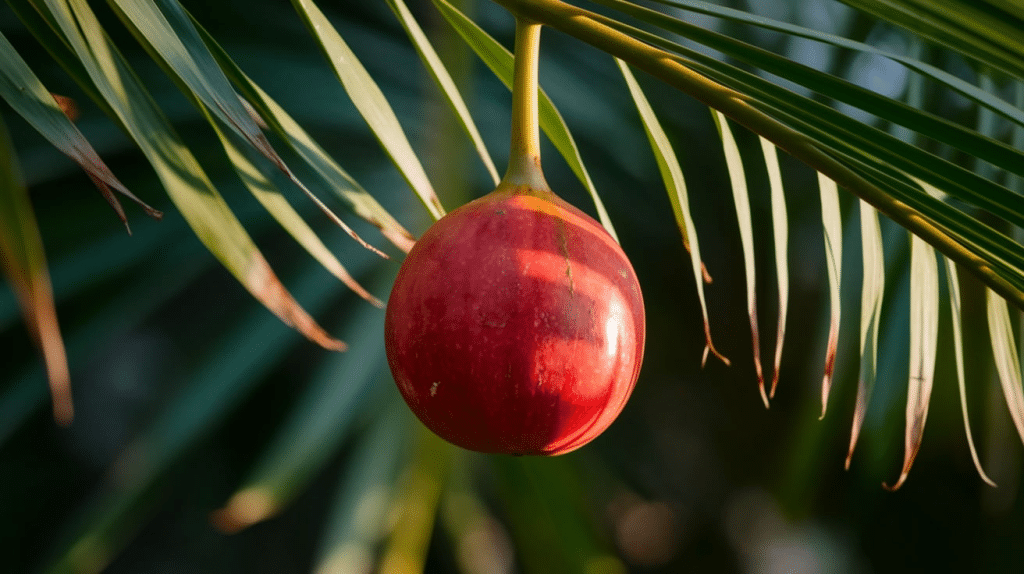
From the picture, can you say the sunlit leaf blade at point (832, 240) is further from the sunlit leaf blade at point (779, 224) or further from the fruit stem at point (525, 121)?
the fruit stem at point (525, 121)

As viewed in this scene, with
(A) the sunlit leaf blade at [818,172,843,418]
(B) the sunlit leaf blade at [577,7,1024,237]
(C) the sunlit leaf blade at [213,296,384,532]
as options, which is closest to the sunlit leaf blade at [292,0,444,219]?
(B) the sunlit leaf blade at [577,7,1024,237]

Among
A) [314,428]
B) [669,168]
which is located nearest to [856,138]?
[669,168]

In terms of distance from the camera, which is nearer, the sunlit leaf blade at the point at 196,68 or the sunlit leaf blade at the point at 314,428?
the sunlit leaf blade at the point at 196,68

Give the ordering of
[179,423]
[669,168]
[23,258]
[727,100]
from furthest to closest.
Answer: [179,423] → [669,168] → [727,100] → [23,258]

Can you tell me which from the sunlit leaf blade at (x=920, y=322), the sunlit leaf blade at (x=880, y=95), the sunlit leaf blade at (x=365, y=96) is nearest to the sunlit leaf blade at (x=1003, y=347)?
the sunlit leaf blade at (x=920, y=322)

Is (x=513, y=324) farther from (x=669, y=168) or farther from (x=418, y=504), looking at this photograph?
(x=418, y=504)

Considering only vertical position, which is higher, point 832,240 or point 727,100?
point 727,100

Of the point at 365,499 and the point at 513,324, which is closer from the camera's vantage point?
the point at 513,324
